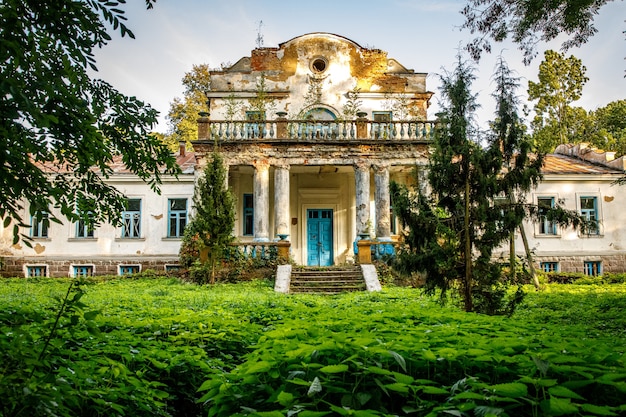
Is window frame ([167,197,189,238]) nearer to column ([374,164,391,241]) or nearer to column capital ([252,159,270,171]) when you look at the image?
column capital ([252,159,270,171])

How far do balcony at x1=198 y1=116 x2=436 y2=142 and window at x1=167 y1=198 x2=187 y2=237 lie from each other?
4397 mm

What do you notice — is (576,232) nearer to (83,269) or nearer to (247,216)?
(247,216)

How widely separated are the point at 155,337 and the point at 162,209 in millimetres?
17427

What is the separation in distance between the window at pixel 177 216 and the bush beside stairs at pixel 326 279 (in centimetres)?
668

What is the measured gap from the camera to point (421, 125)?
1877cm

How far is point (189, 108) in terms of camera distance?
96.5 feet

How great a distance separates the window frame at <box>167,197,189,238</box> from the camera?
70.0 feet

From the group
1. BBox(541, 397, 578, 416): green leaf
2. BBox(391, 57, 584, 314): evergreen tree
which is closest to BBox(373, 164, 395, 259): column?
BBox(391, 57, 584, 314): evergreen tree

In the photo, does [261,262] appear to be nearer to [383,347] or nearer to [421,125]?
[421,125]

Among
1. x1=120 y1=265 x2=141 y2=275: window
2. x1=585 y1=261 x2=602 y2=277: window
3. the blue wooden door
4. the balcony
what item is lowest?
x1=585 y1=261 x2=602 y2=277: window

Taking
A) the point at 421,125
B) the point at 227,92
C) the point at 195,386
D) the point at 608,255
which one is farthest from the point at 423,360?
the point at 608,255

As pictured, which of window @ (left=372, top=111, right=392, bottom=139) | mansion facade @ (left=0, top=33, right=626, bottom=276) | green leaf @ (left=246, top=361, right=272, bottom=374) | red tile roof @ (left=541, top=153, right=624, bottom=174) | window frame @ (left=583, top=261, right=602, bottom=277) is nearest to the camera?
green leaf @ (left=246, top=361, right=272, bottom=374)

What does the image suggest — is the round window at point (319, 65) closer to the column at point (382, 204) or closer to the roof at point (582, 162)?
the column at point (382, 204)

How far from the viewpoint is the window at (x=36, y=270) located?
68.0 feet
